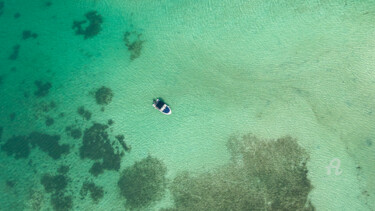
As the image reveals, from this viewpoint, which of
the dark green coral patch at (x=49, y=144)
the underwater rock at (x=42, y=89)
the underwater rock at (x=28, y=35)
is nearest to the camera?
the dark green coral patch at (x=49, y=144)

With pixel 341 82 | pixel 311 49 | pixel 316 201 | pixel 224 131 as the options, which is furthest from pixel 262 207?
pixel 311 49

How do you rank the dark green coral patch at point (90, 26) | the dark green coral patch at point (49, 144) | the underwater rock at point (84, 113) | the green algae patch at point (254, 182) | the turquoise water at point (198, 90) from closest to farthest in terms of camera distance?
1. the green algae patch at point (254, 182)
2. the turquoise water at point (198, 90)
3. the dark green coral patch at point (49, 144)
4. the underwater rock at point (84, 113)
5. the dark green coral patch at point (90, 26)

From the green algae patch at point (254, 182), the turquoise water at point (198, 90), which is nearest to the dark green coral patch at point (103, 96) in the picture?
the turquoise water at point (198, 90)

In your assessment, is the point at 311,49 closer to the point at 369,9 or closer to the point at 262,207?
the point at 369,9

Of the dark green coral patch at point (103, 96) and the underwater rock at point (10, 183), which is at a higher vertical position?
the dark green coral patch at point (103, 96)

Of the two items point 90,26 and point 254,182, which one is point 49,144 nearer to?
point 90,26

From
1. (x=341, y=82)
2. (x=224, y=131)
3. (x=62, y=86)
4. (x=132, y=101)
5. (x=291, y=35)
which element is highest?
(x=291, y=35)

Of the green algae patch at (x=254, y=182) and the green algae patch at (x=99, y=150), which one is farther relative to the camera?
the green algae patch at (x=99, y=150)

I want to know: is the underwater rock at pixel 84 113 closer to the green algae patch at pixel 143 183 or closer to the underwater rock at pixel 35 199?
the green algae patch at pixel 143 183
